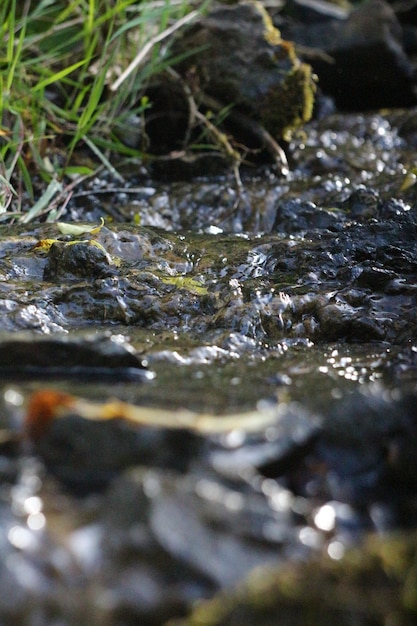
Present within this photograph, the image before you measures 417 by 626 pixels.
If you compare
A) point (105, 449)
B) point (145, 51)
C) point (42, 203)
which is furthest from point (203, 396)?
point (145, 51)

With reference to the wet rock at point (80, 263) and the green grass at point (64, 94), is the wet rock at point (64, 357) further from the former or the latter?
the green grass at point (64, 94)

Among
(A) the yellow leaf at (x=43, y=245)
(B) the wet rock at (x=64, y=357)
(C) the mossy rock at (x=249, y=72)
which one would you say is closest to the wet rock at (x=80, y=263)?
(A) the yellow leaf at (x=43, y=245)

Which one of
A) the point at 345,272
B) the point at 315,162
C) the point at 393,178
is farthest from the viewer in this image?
the point at 315,162

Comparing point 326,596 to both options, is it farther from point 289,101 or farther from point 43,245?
point 289,101

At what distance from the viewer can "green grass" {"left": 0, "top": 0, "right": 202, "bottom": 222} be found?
128 inches

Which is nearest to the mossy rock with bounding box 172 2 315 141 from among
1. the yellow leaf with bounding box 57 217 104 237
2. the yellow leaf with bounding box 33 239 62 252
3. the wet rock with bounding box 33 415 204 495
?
the yellow leaf with bounding box 57 217 104 237

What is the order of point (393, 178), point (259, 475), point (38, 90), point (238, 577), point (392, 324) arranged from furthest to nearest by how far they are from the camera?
1. point (393, 178)
2. point (38, 90)
3. point (392, 324)
4. point (259, 475)
5. point (238, 577)

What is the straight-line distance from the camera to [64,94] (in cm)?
378

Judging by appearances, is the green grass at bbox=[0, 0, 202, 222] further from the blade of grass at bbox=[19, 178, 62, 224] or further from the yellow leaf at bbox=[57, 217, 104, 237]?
the yellow leaf at bbox=[57, 217, 104, 237]

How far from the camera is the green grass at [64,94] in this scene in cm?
326

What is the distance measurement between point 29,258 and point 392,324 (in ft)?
4.07

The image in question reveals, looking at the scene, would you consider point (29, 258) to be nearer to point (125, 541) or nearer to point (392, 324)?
point (392, 324)

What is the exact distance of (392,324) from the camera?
2.27 metres

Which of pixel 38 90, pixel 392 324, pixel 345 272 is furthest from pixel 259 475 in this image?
pixel 38 90
